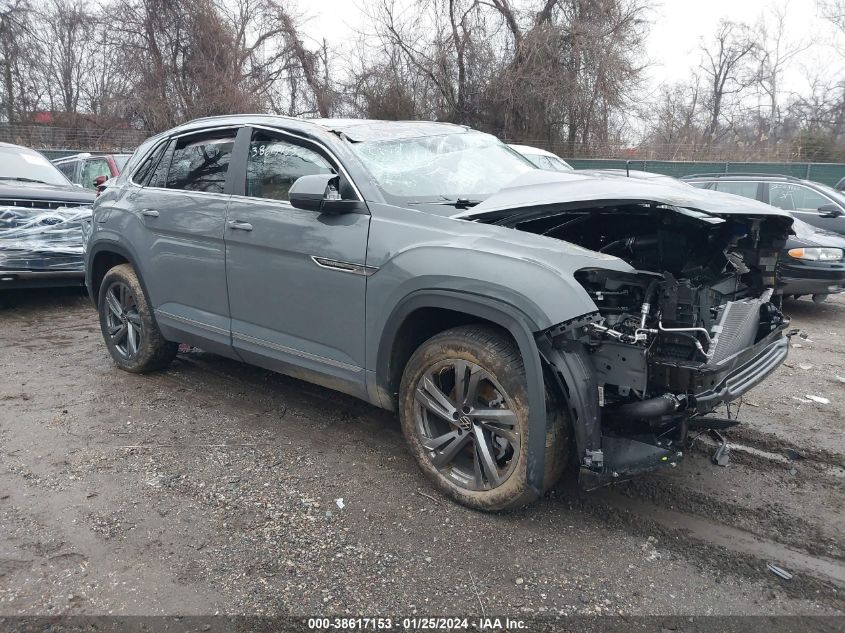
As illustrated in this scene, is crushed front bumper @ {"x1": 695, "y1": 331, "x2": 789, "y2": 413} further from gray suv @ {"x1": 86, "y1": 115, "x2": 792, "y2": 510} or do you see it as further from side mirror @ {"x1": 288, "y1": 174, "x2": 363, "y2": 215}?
side mirror @ {"x1": 288, "y1": 174, "x2": 363, "y2": 215}

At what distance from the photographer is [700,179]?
442 inches

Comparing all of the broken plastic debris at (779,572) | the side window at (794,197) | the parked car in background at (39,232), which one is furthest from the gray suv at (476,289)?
the side window at (794,197)

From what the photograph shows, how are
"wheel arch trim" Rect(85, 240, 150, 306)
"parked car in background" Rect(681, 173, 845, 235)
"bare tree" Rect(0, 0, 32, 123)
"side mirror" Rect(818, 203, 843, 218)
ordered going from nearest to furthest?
"wheel arch trim" Rect(85, 240, 150, 306) < "side mirror" Rect(818, 203, 843, 218) < "parked car in background" Rect(681, 173, 845, 235) < "bare tree" Rect(0, 0, 32, 123)

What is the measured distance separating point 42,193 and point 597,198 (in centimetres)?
656

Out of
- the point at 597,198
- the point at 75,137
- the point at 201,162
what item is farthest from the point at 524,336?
the point at 75,137

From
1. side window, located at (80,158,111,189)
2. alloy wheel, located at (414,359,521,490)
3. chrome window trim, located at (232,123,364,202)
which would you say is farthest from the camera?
side window, located at (80,158,111,189)

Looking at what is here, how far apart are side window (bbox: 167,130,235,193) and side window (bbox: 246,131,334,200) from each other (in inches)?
9.6

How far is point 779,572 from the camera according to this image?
8.84 ft

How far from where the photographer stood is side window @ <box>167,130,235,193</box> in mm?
4262

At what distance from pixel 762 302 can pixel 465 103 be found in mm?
22864

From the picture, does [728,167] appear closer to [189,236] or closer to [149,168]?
[149,168]

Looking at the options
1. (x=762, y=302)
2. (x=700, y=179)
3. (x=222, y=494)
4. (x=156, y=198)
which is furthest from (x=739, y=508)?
(x=700, y=179)

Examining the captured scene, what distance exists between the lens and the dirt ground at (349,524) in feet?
8.38

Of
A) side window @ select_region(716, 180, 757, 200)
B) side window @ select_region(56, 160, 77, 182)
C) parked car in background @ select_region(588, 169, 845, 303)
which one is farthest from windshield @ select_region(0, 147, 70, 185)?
side window @ select_region(716, 180, 757, 200)
